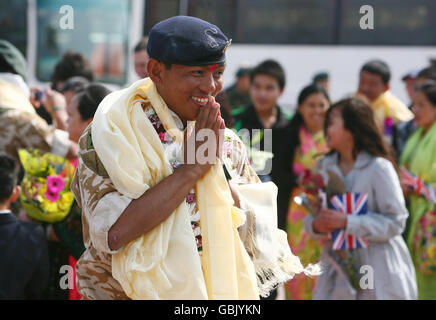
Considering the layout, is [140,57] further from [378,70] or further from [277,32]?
[277,32]

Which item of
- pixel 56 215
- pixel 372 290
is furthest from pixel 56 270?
pixel 372 290

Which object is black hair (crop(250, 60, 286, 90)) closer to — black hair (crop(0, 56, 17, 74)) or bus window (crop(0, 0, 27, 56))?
black hair (crop(0, 56, 17, 74))

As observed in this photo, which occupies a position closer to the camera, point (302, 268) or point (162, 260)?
point (162, 260)

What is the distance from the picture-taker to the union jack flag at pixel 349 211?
4.71 metres

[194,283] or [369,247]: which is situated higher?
[194,283]

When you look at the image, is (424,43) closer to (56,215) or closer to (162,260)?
A: (56,215)

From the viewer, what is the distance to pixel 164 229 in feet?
8.04

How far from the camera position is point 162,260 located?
2.43m

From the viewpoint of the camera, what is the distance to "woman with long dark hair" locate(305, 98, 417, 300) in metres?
4.64

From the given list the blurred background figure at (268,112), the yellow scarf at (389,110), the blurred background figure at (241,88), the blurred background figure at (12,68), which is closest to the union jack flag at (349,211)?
the blurred background figure at (268,112)

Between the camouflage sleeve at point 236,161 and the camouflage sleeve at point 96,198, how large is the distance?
430 mm

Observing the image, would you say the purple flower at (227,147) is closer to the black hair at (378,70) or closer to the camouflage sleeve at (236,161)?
the camouflage sleeve at (236,161)
